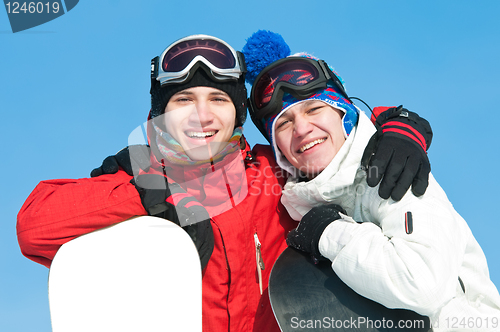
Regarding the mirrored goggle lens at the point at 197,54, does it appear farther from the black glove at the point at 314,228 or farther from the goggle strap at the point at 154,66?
the black glove at the point at 314,228

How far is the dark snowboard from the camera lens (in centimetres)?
224

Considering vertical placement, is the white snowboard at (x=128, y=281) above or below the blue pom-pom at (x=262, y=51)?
below

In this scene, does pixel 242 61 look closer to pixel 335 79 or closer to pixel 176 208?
pixel 335 79

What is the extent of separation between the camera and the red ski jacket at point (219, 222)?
2.29 m

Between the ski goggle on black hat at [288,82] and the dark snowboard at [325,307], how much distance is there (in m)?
1.18

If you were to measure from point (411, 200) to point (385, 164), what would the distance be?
266 mm

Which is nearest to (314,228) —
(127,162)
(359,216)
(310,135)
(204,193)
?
(359,216)

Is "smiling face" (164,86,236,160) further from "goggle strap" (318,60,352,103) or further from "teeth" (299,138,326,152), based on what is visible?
"goggle strap" (318,60,352,103)

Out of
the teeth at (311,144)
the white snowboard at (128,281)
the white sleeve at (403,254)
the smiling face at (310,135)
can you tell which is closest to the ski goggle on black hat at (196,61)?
the smiling face at (310,135)

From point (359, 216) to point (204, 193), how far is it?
1.07 meters

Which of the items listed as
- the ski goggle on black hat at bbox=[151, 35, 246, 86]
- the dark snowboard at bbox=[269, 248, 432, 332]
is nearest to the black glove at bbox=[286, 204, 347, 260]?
the dark snowboard at bbox=[269, 248, 432, 332]

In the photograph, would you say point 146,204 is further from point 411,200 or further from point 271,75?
point 411,200

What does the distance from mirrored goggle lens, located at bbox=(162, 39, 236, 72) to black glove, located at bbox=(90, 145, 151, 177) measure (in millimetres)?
680

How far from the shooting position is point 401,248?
6.86 feet
